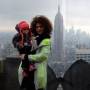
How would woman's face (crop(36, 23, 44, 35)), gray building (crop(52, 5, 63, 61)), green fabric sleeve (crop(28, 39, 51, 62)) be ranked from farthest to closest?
gray building (crop(52, 5, 63, 61)), woman's face (crop(36, 23, 44, 35)), green fabric sleeve (crop(28, 39, 51, 62))

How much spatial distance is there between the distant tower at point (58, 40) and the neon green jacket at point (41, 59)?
102 cm

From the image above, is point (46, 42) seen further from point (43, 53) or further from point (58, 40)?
point (58, 40)

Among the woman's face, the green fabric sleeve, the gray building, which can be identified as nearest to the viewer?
the green fabric sleeve

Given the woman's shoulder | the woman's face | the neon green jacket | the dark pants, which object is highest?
the woman's face

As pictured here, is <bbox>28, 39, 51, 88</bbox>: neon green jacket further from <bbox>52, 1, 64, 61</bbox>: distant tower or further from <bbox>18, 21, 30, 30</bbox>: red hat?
<bbox>52, 1, 64, 61</bbox>: distant tower

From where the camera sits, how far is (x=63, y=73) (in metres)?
5.68

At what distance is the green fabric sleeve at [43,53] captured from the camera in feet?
14.1

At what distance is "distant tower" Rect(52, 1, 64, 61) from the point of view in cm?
548

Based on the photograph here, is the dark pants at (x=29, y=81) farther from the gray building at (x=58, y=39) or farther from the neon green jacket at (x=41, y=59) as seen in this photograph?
the gray building at (x=58, y=39)

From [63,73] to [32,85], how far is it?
134 cm

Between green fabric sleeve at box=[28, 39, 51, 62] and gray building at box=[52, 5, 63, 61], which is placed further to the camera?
gray building at box=[52, 5, 63, 61]

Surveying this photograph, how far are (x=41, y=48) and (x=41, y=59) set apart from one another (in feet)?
0.42

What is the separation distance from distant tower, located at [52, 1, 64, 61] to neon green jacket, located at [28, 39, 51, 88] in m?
1.02

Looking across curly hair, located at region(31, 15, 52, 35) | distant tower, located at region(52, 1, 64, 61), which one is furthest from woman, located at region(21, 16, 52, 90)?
distant tower, located at region(52, 1, 64, 61)
